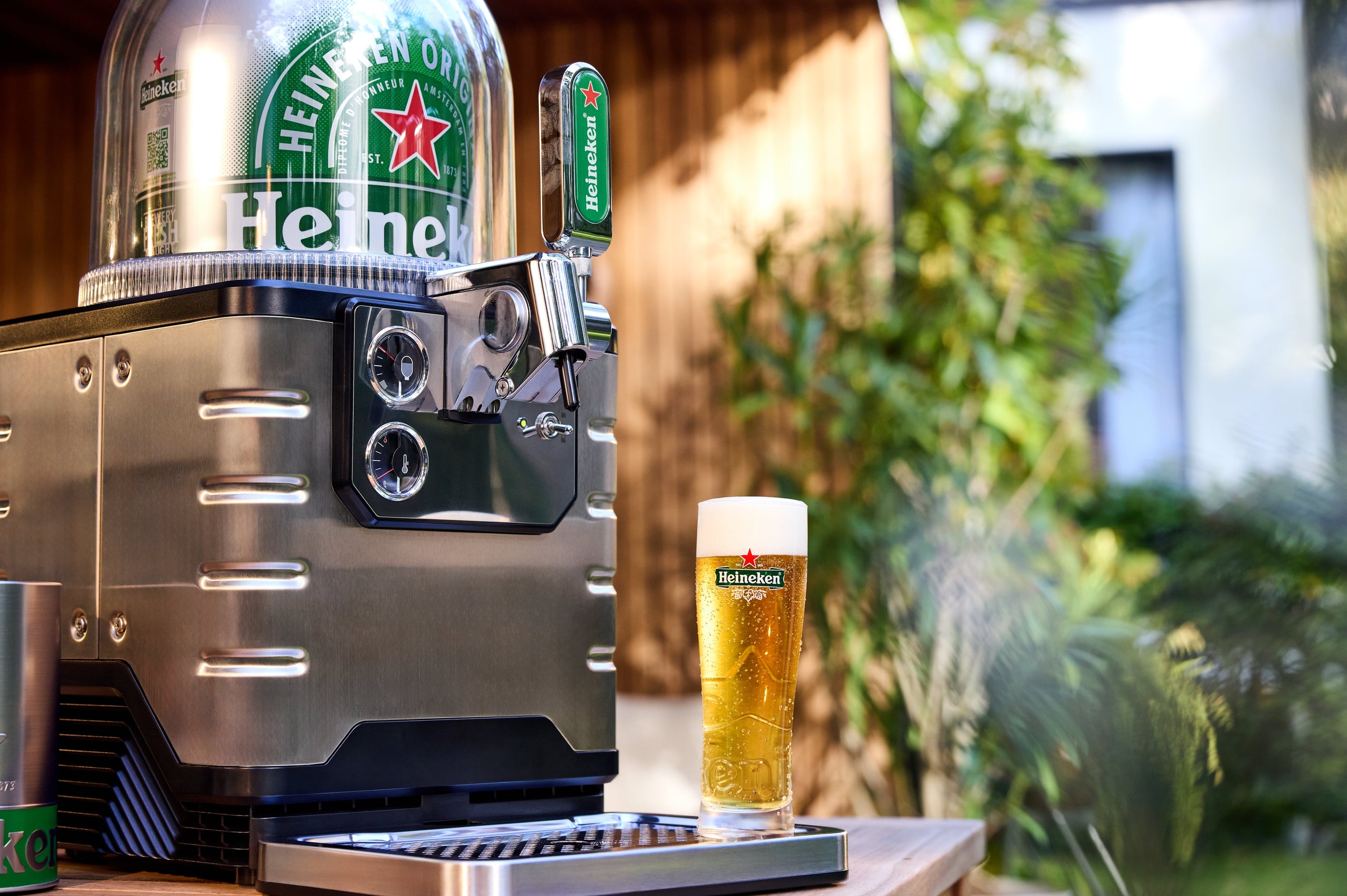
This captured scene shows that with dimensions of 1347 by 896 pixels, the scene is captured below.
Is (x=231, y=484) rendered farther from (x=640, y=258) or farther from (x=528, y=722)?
(x=640, y=258)

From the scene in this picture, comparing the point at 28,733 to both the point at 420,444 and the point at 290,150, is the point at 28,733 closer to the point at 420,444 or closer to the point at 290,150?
the point at 420,444

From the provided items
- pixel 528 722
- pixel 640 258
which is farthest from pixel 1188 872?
pixel 640 258

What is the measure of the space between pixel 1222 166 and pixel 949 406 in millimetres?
1158

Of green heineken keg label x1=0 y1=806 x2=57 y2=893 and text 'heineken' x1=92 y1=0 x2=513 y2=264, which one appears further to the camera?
text 'heineken' x1=92 y1=0 x2=513 y2=264

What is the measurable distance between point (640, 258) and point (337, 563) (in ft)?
11.7

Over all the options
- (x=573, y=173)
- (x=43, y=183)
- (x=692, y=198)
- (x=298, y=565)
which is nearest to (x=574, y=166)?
(x=573, y=173)

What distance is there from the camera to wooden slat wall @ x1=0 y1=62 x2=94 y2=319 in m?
4.66

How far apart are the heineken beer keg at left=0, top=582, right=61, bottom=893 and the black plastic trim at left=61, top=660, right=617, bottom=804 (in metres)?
0.06

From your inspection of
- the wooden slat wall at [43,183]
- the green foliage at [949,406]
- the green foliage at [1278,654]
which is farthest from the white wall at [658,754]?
the wooden slat wall at [43,183]

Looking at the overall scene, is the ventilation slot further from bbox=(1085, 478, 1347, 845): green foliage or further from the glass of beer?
bbox=(1085, 478, 1347, 845): green foliage

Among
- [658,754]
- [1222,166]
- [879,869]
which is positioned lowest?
[658,754]

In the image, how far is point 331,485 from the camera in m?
0.76

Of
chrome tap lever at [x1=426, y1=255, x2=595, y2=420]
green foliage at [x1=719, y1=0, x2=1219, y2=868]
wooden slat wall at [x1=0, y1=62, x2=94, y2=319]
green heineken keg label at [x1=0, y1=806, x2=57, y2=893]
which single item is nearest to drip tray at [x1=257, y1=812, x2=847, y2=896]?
green heineken keg label at [x1=0, y1=806, x2=57, y2=893]

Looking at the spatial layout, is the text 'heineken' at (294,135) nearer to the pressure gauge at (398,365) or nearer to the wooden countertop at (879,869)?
the pressure gauge at (398,365)
